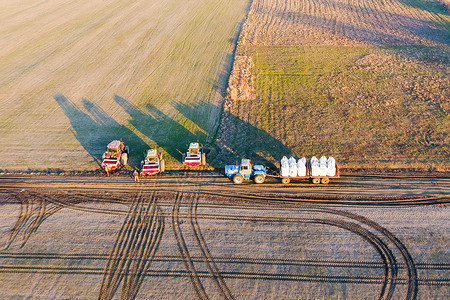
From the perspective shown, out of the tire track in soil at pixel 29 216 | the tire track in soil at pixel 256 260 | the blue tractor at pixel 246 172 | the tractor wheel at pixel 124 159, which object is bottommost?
the tire track in soil at pixel 256 260

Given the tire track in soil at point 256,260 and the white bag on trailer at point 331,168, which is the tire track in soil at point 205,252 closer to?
the tire track in soil at point 256,260

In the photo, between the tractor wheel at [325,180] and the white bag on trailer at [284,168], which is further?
the tractor wheel at [325,180]

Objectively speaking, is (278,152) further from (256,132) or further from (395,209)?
(395,209)

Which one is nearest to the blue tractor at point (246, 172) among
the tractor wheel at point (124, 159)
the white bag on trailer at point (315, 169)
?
the white bag on trailer at point (315, 169)

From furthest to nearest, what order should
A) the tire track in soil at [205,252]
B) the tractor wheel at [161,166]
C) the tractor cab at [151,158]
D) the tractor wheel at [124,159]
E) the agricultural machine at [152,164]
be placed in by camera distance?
the tractor wheel at [124,159], the tractor wheel at [161,166], the tractor cab at [151,158], the agricultural machine at [152,164], the tire track in soil at [205,252]

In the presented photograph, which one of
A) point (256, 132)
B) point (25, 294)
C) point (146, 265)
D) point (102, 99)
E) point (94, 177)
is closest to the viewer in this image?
point (25, 294)

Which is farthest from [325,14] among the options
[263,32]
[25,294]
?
[25,294]

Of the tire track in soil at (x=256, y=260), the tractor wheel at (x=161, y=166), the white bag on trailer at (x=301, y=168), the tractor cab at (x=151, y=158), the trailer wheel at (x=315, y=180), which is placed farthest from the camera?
the tractor wheel at (x=161, y=166)
